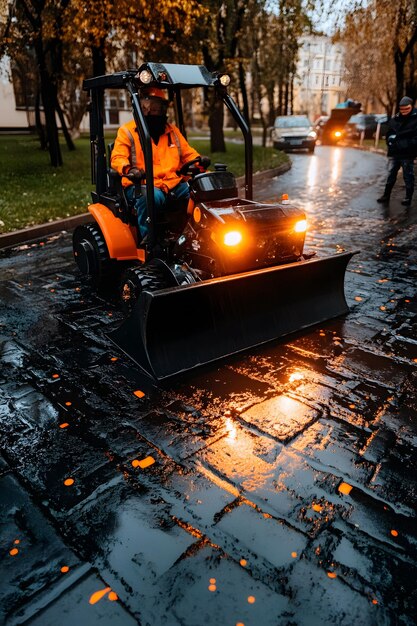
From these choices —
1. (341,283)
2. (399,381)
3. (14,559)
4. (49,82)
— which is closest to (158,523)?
(14,559)

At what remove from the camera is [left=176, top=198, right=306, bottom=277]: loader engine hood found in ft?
14.4

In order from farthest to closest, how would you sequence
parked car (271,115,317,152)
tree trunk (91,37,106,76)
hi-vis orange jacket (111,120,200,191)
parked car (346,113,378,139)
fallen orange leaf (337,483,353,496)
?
parked car (346,113,378,139) < parked car (271,115,317,152) < tree trunk (91,37,106,76) < hi-vis orange jacket (111,120,200,191) < fallen orange leaf (337,483,353,496)

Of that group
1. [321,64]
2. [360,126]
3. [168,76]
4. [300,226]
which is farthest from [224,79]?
[321,64]

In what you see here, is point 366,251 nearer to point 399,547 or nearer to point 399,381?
point 399,381

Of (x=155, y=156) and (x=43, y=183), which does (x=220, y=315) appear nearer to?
(x=155, y=156)

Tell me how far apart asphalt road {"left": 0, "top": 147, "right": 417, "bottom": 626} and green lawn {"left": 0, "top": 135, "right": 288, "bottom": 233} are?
5.38 metres

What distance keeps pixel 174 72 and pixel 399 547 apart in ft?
13.4

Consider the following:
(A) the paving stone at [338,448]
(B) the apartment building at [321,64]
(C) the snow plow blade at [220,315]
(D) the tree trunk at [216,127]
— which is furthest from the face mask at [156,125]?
(B) the apartment building at [321,64]

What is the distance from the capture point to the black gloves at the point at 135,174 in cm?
471

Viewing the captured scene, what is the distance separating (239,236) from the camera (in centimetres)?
434

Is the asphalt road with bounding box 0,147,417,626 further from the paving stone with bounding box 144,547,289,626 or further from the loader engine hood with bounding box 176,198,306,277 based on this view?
the loader engine hood with bounding box 176,198,306,277

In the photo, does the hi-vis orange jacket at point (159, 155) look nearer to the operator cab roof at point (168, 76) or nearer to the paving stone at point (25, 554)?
the operator cab roof at point (168, 76)

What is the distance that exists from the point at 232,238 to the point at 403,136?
710 centimetres

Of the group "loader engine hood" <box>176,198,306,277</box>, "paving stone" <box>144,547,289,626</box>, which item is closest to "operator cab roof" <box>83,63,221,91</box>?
"loader engine hood" <box>176,198,306,277</box>
